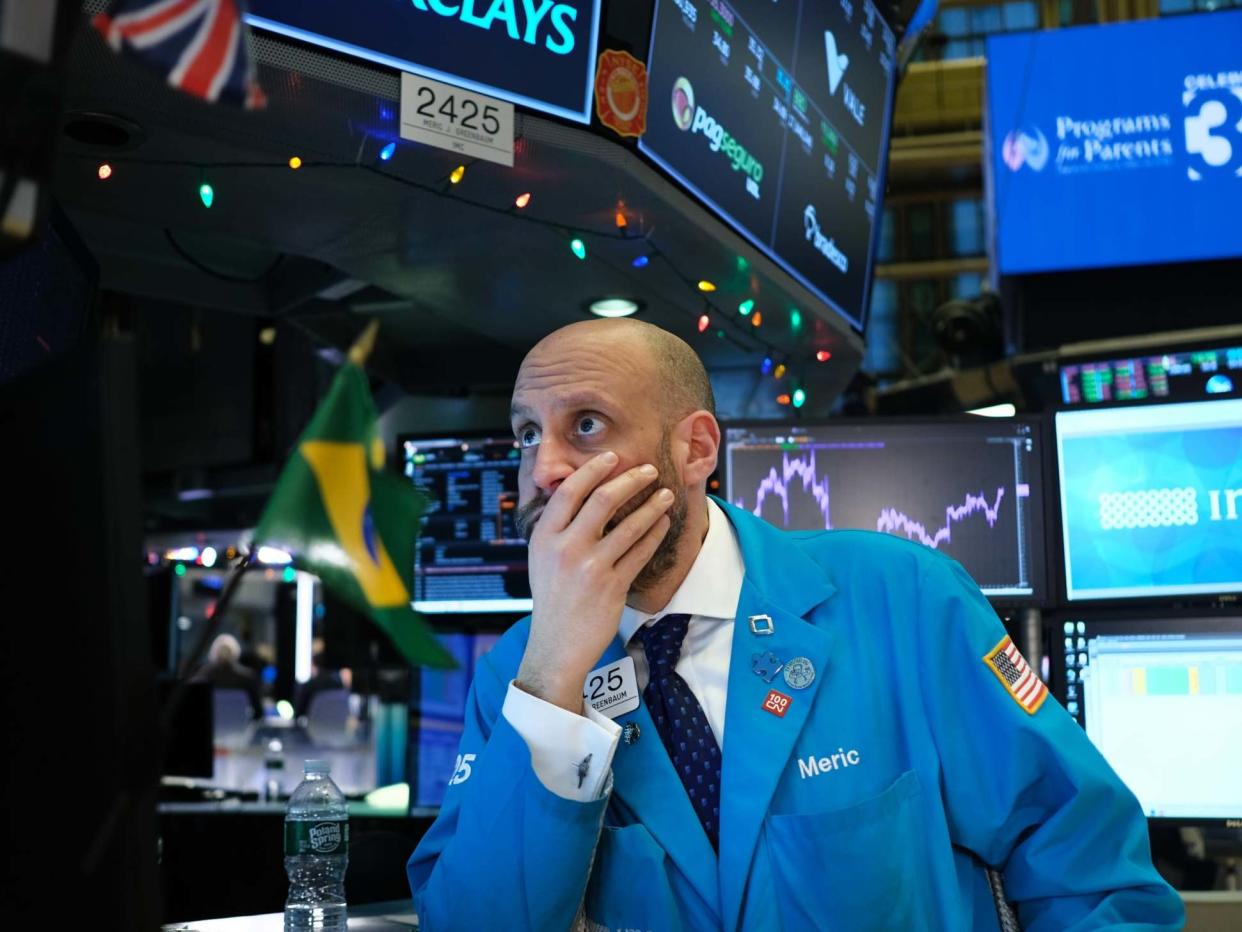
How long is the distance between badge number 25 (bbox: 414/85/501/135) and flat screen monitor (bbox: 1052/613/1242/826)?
5.37 ft

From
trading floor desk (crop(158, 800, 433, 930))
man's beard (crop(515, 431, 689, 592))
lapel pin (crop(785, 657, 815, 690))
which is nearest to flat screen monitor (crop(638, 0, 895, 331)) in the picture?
man's beard (crop(515, 431, 689, 592))

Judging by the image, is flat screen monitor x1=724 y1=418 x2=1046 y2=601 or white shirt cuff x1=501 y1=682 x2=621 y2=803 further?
flat screen monitor x1=724 y1=418 x2=1046 y2=601

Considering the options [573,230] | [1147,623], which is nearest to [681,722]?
[1147,623]

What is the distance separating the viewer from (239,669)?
10070mm

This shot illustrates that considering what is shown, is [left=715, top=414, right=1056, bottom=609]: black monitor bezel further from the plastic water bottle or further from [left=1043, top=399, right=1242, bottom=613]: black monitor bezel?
the plastic water bottle

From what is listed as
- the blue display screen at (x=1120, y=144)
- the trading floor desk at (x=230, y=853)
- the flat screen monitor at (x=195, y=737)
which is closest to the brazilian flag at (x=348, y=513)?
the trading floor desk at (x=230, y=853)

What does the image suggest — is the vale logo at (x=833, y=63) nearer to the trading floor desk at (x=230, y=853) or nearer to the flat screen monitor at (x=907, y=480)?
the flat screen monitor at (x=907, y=480)

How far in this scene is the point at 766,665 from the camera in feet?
5.73

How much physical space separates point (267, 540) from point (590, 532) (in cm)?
79

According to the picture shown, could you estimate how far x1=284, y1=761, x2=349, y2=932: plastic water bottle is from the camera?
202cm

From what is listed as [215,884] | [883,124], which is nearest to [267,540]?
[215,884]

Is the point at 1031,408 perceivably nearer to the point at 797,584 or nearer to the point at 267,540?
the point at 797,584

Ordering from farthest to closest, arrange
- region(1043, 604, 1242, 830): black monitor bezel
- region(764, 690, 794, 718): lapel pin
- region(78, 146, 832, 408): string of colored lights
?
region(78, 146, 832, 408): string of colored lights → region(1043, 604, 1242, 830): black monitor bezel → region(764, 690, 794, 718): lapel pin

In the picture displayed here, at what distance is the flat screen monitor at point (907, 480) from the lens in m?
2.88
